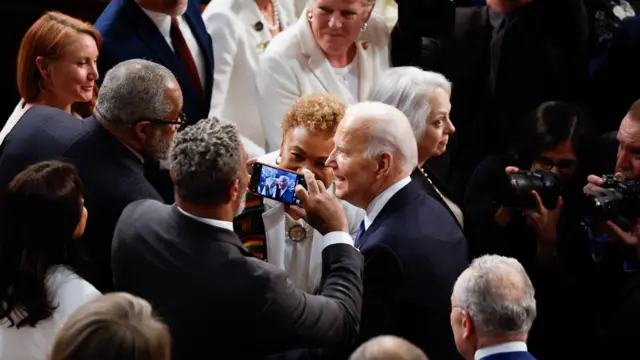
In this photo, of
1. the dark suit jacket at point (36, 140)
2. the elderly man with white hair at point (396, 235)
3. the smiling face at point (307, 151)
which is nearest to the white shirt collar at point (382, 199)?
the elderly man with white hair at point (396, 235)

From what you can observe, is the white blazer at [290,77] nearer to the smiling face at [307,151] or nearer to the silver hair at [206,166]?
the smiling face at [307,151]

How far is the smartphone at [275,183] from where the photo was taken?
114 inches

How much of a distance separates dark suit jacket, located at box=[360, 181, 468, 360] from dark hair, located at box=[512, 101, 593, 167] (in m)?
0.96

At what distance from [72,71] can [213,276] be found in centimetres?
125

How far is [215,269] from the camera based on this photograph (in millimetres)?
2445

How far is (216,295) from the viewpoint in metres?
2.43

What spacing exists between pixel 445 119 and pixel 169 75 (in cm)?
92

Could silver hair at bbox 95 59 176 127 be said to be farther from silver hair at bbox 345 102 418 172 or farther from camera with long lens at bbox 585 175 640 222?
camera with long lens at bbox 585 175 640 222

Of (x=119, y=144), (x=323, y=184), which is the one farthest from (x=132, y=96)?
(x=323, y=184)

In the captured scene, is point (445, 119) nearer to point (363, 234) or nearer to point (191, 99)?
point (363, 234)

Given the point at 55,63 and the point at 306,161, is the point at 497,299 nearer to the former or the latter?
the point at 306,161

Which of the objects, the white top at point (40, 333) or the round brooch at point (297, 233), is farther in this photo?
the round brooch at point (297, 233)

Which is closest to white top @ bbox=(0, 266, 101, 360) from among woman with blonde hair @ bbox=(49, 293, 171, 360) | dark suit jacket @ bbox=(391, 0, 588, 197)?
woman with blonde hair @ bbox=(49, 293, 171, 360)

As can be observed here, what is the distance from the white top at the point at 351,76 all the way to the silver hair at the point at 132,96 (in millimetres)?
1030
